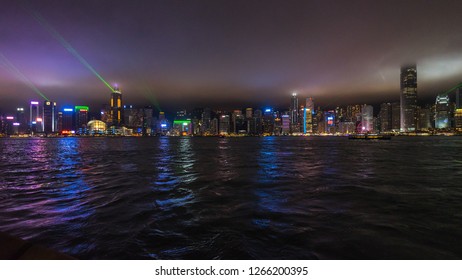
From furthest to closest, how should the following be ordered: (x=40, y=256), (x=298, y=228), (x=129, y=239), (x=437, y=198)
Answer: (x=437, y=198)
(x=298, y=228)
(x=129, y=239)
(x=40, y=256)

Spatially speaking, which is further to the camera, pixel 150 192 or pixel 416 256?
pixel 150 192

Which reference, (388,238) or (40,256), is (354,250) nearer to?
(388,238)

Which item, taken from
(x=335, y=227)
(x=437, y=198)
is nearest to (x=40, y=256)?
(x=335, y=227)

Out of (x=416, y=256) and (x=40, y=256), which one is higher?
(x=40, y=256)

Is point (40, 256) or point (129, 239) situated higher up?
point (40, 256)

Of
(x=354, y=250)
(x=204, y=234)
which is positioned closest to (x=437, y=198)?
(x=354, y=250)
